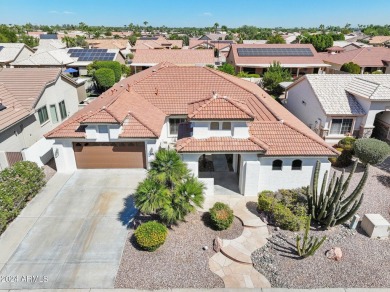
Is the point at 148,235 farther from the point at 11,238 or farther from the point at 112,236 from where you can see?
the point at 11,238

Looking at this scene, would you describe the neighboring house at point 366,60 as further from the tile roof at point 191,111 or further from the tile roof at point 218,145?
the tile roof at point 218,145

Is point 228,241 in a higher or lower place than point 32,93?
lower

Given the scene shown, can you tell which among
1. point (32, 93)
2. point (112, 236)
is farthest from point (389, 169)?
point (32, 93)

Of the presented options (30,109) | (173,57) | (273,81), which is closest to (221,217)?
(30,109)

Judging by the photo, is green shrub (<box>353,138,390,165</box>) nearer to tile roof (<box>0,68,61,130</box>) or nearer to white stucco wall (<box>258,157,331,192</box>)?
white stucco wall (<box>258,157,331,192</box>)

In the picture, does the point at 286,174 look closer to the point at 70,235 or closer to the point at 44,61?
the point at 70,235

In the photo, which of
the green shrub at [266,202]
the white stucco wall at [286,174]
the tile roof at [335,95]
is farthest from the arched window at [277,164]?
the tile roof at [335,95]
